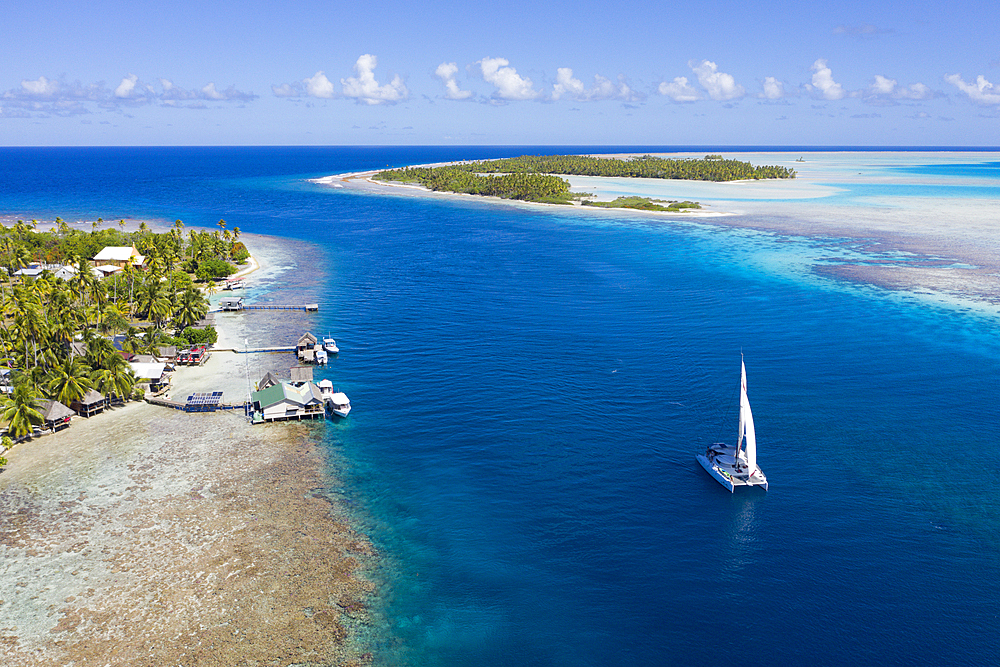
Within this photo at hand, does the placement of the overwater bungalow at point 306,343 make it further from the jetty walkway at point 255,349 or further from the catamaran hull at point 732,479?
the catamaran hull at point 732,479

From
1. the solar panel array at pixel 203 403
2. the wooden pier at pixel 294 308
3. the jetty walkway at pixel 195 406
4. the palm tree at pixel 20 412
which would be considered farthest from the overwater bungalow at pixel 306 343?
the palm tree at pixel 20 412

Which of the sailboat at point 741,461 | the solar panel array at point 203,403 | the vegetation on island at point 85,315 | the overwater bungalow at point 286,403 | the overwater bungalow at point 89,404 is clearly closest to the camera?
the sailboat at point 741,461

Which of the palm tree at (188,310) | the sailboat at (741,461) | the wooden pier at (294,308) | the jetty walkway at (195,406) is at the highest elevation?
the palm tree at (188,310)

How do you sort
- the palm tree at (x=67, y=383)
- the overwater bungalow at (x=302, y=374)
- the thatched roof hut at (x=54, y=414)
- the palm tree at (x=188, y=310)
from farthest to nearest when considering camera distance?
the palm tree at (x=188, y=310) → the overwater bungalow at (x=302, y=374) → the palm tree at (x=67, y=383) → the thatched roof hut at (x=54, y=414)

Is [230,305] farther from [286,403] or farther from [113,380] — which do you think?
[286,403]

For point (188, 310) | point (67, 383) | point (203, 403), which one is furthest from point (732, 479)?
point (188, 310)

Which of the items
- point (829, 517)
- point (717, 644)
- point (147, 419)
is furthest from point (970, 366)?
point (147, 419)
